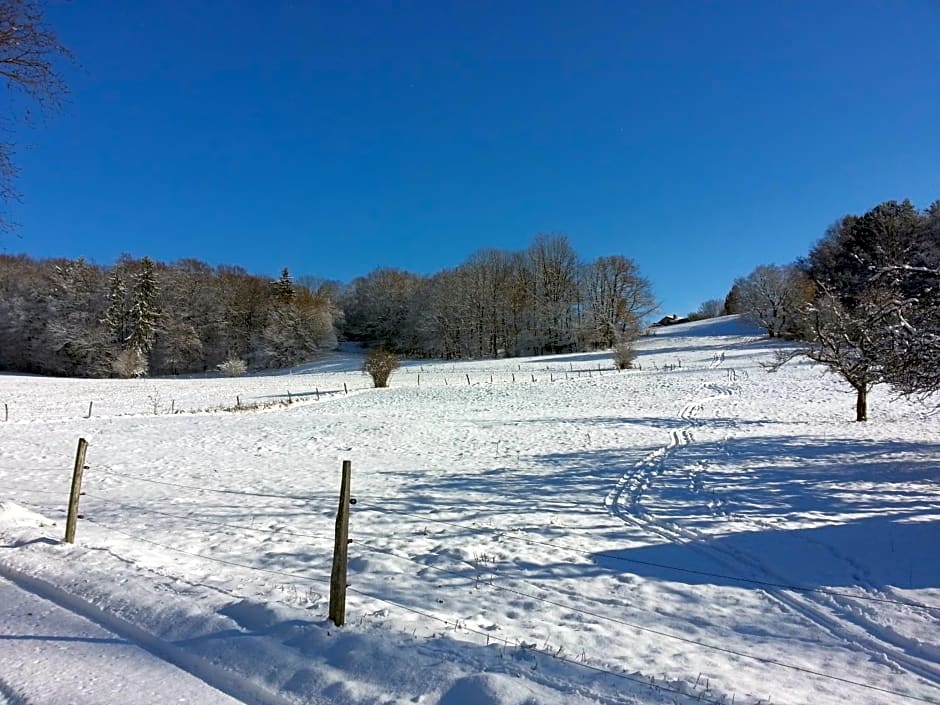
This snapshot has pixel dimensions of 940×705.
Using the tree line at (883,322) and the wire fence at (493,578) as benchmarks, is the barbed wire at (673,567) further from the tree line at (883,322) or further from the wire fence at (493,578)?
the tree line at (883,322)

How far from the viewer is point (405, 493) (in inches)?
387

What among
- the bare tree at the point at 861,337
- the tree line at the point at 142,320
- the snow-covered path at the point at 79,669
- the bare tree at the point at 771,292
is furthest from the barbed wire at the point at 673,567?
the bare tree at the point at 771,292

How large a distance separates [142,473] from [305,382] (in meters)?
31.4

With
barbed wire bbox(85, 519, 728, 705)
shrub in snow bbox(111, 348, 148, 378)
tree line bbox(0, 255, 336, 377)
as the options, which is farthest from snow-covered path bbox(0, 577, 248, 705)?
shrub in snow bbox(111, 348, 148, 378)

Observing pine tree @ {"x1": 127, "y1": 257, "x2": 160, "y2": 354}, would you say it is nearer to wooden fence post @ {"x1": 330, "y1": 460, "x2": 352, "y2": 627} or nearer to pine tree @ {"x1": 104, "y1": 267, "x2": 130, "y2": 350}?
pine tree @ {"x1": 104, "y1": 267, "x2": 130, "y2": 350}

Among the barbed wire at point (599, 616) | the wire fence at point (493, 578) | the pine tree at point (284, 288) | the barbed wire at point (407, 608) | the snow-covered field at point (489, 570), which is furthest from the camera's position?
the pine tree at point (284, 288)

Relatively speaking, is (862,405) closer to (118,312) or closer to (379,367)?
(379,367)

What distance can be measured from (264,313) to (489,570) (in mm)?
67549

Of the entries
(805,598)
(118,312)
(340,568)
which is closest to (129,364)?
(118,312)

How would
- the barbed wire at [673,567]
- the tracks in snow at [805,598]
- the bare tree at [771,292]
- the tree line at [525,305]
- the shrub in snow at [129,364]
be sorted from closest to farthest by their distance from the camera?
the tracks in snow at [805,598], the barbed wire at [673,567], the shrub in snow at [129,364], the bare tree at [771,292], the tree line at [525,305]

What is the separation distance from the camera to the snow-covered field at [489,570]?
3395mm

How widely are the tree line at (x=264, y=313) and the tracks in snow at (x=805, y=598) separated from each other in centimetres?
5086

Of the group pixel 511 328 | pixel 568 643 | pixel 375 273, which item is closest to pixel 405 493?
pixel 568 643

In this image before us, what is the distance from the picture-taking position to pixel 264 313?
65.9 meters
